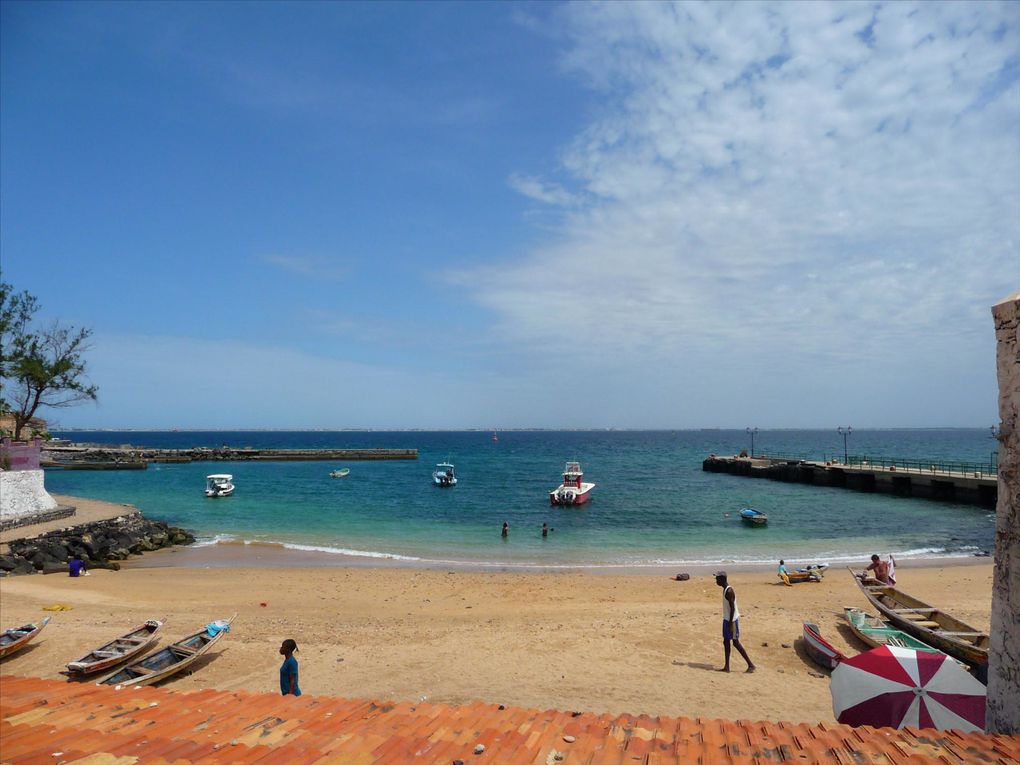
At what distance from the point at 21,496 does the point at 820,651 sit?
115 feet

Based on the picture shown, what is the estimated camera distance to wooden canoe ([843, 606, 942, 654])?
12117 millimetres

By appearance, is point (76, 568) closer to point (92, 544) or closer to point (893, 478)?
point (92, 544)

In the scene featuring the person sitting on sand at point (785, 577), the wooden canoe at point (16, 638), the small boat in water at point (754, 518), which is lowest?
the small boat in water at point (754, 518)

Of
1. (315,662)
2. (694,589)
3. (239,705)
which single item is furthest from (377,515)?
(239,705)

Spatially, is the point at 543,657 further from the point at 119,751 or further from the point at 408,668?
the point at 119,751

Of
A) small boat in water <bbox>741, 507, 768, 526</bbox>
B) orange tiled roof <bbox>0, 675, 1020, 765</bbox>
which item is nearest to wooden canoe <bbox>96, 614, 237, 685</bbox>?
orange tiled roof <bbox>0, 675, 1020, 765</bbox>

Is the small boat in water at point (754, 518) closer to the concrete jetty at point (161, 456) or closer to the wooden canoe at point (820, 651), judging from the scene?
the wooden canoe at point (820, 651)

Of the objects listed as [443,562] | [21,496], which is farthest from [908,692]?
[21,496]

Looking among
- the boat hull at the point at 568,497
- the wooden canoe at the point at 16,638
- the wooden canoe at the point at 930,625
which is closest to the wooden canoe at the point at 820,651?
the wooden canoe at the point at 930,625

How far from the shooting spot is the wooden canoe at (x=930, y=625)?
36.8 feet

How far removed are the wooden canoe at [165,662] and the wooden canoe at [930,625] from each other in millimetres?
14884

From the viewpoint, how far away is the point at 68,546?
24.4m

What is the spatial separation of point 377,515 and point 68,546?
18.8 metres

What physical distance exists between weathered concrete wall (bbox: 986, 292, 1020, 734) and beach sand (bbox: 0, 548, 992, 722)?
535 cm
